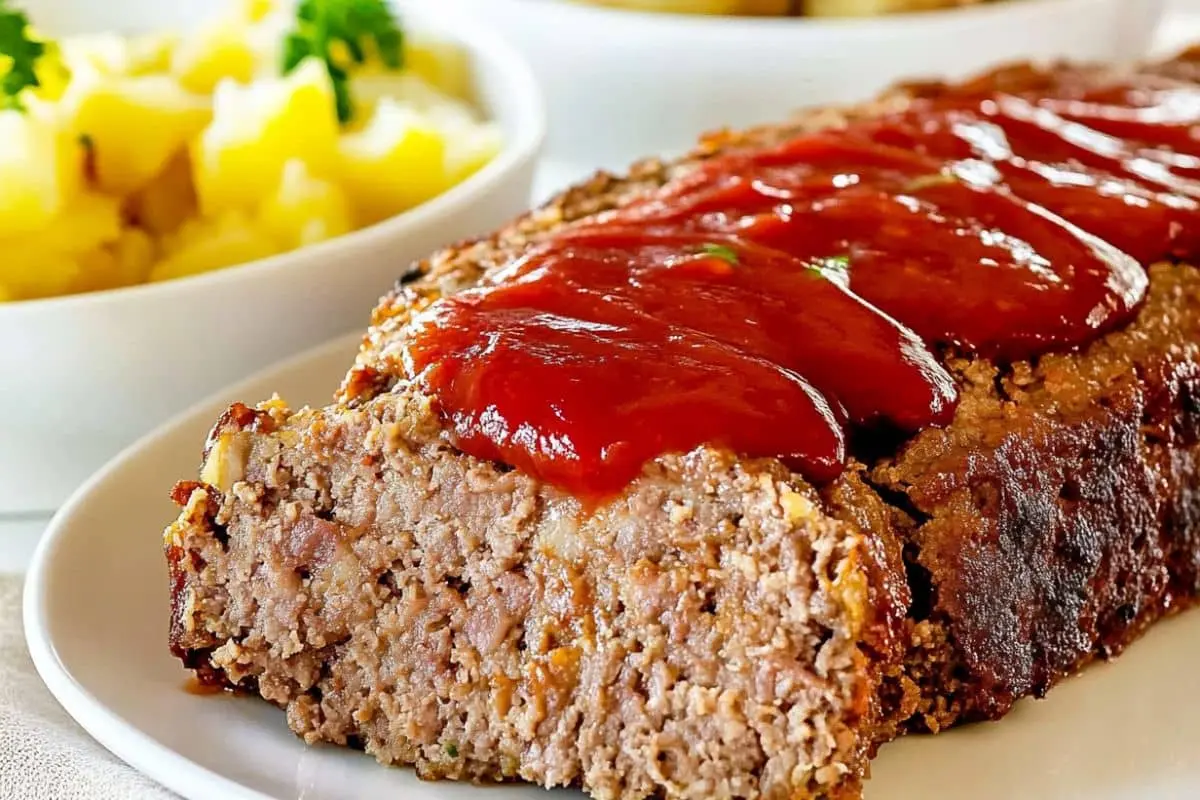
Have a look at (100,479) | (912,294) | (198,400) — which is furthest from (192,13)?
(912,294)

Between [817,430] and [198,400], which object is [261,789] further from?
[198,400]

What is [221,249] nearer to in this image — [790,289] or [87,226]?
[87,226]

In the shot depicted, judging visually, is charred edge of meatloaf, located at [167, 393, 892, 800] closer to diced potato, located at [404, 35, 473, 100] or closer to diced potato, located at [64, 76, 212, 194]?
diced potato, located at [64, 76, 212, 194]

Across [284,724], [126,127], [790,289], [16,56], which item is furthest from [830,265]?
[16,56]

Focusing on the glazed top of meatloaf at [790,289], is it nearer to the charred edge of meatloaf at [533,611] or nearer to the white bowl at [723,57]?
the charred edge of meatloaf at [533,611]

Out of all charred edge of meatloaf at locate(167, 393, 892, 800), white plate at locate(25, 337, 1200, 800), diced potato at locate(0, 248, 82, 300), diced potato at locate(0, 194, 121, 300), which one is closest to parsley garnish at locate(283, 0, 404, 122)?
diced potato at locate(0, 194, 121, 300)

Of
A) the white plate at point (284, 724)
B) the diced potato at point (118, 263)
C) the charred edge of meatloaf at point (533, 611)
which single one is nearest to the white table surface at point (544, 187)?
the white plate at point (284, 724)
